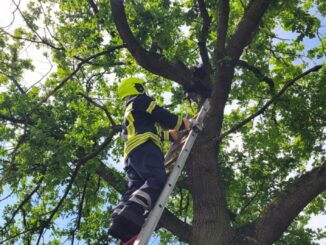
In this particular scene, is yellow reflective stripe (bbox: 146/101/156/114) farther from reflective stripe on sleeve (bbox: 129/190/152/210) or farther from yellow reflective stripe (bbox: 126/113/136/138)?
reflective stripe on sleeve (bbox: 129/190/152/210)

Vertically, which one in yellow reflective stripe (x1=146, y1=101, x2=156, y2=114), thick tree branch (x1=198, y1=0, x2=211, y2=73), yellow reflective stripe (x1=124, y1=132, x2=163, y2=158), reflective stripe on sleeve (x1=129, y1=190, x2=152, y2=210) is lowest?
reflective stripe on sleeve (x1=129, y1=190, x2=152, y2=210)

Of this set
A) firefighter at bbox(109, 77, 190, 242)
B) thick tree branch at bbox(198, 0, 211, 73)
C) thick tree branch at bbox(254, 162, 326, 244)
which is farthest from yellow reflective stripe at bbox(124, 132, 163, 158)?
thick tree branch at bbox(198, 0, 211, 73)

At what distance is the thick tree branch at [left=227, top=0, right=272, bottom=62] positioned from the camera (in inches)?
254

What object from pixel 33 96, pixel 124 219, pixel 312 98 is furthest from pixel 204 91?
pixel 33 96

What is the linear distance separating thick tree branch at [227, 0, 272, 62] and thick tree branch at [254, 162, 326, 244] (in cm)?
227

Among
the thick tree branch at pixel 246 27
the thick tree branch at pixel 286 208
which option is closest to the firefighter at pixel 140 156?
the thick tree branch at pixel 286 208

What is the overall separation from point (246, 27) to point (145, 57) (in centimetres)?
164

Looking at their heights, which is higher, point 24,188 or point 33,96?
point 33,96

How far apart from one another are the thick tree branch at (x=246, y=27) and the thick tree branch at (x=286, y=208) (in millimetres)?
2267

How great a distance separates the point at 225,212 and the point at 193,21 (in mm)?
3181

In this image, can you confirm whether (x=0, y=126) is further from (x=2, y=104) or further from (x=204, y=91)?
(x=204, y=91)

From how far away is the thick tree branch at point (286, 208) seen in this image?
5.41m

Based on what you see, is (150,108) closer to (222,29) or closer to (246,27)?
(222,29)

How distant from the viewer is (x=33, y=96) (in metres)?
8.51
